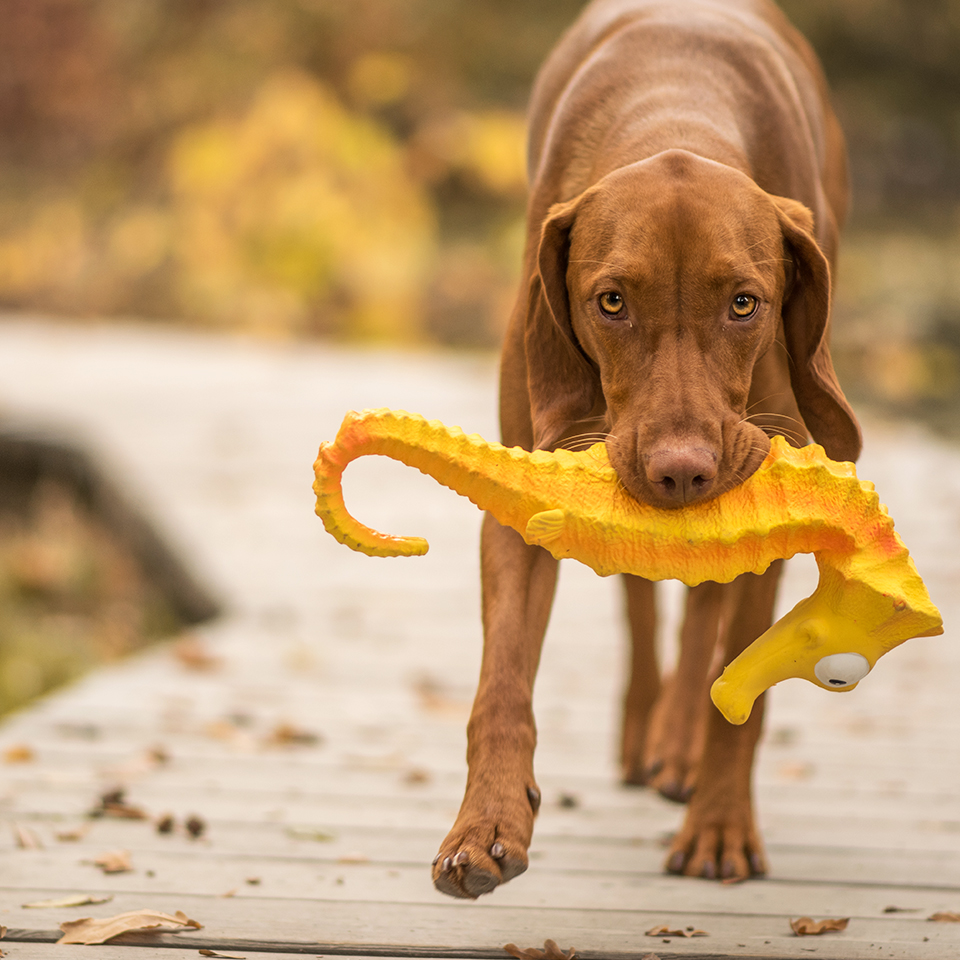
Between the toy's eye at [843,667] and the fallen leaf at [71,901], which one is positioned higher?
the toy's eye at [843,667]

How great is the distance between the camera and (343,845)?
116 inches

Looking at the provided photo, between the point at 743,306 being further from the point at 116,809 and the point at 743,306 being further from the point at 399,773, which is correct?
the point at 116,809

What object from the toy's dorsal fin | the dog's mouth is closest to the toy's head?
the dog's mouth

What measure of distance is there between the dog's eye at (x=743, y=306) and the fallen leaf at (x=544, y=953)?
111 cm

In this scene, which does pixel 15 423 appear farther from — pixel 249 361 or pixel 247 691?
pixel 247 691

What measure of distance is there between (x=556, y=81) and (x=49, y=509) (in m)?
5.31

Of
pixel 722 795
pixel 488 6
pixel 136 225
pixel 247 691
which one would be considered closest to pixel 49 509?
pixel 247 691

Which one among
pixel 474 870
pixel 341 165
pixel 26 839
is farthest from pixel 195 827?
pixel 341 165

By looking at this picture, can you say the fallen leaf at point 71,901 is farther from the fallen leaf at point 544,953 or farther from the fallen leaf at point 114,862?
the fallen leaf at point 544,953

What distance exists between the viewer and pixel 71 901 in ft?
8.34

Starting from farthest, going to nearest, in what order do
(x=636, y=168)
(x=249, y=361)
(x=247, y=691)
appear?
1. (x=249, y=361)
2. (x=247, y=691)
3. (x=636, y=168)

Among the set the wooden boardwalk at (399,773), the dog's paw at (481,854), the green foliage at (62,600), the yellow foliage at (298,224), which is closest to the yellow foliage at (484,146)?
the yellow foliage at (298,224)

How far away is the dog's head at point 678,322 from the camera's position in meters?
2.16

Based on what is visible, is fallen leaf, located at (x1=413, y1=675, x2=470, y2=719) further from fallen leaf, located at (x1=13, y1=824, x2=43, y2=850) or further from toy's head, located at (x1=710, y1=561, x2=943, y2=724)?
toy's head, located at (x1=710, y1=561, x2=943, y2=724)
